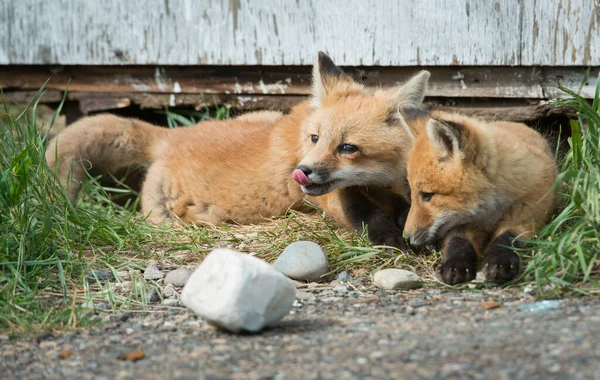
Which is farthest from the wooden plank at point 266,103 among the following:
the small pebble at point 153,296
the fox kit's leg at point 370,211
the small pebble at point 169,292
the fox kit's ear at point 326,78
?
the small pebble at point 153,296

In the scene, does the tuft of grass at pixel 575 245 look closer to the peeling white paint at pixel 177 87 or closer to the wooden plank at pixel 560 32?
the wooden plank at pixel 560 32

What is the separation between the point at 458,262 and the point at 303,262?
0.83 m

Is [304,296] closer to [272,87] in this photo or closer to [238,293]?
[238,293]

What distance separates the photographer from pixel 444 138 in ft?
11.6

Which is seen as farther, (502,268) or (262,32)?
(262,32)

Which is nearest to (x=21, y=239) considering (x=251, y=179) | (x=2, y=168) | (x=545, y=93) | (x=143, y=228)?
(x=2, y=168)

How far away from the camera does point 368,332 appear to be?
8.83 ft

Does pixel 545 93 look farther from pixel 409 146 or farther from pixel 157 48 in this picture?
pixel 157 48

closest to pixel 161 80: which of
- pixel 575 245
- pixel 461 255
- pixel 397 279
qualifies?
pixel 397 279

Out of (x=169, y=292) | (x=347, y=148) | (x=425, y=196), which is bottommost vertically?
(x=169, y=292)

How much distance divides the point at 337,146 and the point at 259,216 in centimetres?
93

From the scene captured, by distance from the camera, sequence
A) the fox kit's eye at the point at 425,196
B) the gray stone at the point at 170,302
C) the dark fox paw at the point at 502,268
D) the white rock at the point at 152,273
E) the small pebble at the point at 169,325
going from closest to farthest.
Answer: the small pebble at the point at 169,325 → the dark fox paw at the point at 502,268 → the gray stone at the point at 170,302 → the fox kit's eye at the point at 425,196 → the white rock at the point at 152,273

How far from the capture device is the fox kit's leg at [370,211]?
13.5 feet

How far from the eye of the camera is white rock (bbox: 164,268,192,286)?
148 inches
